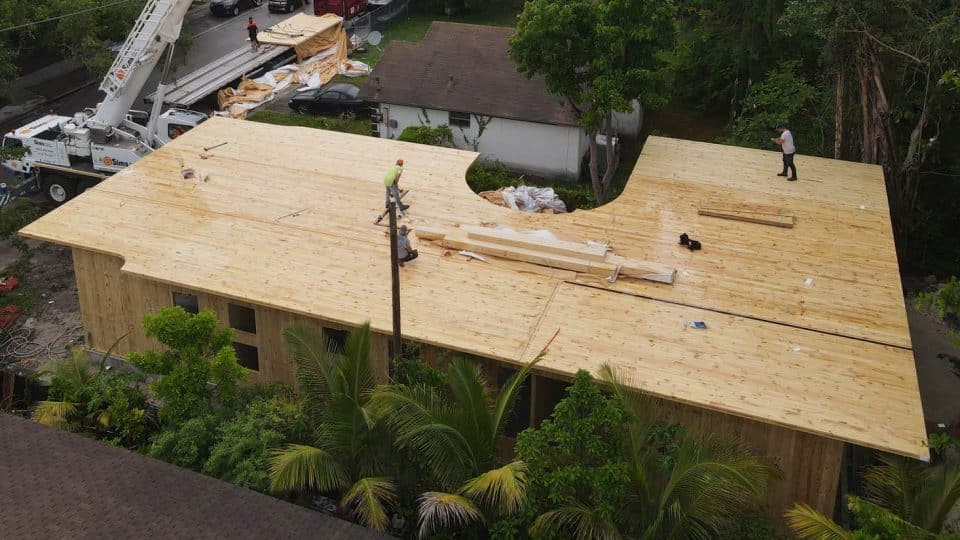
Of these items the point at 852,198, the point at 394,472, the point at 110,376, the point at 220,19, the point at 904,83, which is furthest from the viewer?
the point at 220,19

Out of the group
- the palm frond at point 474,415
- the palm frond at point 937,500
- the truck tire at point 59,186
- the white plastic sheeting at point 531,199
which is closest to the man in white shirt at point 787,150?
the white plastic sheeting at point 531,199

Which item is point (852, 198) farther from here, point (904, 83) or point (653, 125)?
point (653, 125)

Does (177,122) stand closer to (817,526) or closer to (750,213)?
(750,213)

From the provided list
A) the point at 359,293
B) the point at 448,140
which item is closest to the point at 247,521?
the point at 359,293

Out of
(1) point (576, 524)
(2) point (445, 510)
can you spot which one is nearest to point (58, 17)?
(2) point (445, 510)

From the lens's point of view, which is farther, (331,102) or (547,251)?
(331,102)

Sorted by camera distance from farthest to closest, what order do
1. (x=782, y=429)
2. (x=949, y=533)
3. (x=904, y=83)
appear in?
(x=904, y=83) → (x=782, y=429) → (x=949, y=533)

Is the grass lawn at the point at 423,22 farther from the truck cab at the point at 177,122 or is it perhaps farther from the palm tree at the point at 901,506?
the palm tree at the point at 901,506
